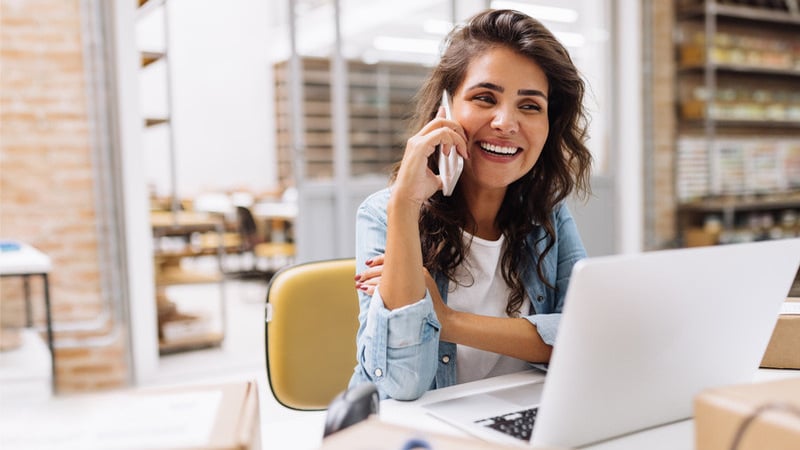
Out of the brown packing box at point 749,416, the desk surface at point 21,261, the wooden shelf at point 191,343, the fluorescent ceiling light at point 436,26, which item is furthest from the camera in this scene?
the fluorescent ceiling light at point 436,26

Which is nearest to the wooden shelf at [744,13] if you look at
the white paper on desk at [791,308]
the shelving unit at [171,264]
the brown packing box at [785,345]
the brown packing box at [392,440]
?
the shelving unit at [171,264]

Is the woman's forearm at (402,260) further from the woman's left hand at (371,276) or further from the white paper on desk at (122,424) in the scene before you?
the white paper on desk at (122,424)

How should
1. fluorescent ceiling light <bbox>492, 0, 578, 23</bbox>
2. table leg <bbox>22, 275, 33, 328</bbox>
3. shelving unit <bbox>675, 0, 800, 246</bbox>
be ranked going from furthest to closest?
shelving unit <bbox>675, 0, 800, 246</bbox> < fluorescent ceiling light <bbox>492, 0, 578, 23</bbox> < table leg <bbox>22, 275, 33, 328</bbox>

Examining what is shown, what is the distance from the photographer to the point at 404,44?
5.56m

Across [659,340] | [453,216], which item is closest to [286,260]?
[453,216]

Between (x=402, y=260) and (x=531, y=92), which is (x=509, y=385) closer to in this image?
(x=402, y=260)

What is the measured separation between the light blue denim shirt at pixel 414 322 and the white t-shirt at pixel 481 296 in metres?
0.04

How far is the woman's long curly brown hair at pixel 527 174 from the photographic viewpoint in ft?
3.91

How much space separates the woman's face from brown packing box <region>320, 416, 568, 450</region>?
2.25 ft

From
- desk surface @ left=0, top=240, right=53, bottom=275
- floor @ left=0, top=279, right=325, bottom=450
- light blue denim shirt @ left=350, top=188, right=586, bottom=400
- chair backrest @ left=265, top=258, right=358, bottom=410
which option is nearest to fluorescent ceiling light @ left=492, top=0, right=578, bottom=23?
floor @ left=0, top=279, right=325, bottom=450

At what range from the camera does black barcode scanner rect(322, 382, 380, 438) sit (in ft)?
2.25

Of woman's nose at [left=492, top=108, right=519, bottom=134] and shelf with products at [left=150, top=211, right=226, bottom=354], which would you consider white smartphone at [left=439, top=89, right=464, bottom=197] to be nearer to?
woman's nose at [left=492, top=108, right=519, bottom=134]

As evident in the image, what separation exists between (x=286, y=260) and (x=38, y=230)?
139 inches

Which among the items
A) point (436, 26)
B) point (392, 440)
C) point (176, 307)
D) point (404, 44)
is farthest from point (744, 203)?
point (392, 440)
